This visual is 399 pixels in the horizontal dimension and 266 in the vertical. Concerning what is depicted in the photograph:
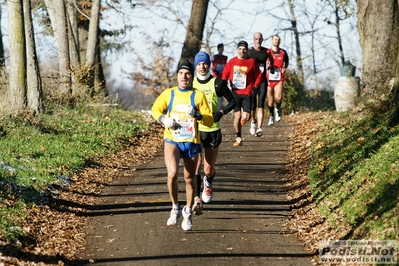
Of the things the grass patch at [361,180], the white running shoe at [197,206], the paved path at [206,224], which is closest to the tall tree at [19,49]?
the paved path at [206,224]

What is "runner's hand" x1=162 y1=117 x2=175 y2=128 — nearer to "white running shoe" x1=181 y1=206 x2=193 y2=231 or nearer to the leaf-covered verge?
"white running shoe" x1=181 y1=206 x2=193 y2=231

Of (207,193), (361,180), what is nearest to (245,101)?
(207,193)

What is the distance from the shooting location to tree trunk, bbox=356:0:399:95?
19844mm

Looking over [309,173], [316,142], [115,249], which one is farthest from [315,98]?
A: [115,249]

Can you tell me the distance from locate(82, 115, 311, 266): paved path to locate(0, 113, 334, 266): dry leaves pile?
0.21 meters

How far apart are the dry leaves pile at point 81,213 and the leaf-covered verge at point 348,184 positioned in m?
0.03

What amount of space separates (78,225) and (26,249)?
1.68 meters

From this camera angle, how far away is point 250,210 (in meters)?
11.6

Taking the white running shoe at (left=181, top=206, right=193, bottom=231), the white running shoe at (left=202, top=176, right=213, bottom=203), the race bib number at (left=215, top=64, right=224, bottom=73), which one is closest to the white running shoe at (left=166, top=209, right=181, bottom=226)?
the white running shoe at (left=181, top=206, right=193, bottom=231)

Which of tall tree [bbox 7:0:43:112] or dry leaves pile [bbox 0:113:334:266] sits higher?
tall tree [bbox 7:0:43:112]

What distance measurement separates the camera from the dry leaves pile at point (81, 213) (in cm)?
906

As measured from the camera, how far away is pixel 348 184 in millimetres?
11234

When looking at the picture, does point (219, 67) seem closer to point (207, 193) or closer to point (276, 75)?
point (276, 75)

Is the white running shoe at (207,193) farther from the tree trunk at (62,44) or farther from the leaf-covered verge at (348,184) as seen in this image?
the tree trunk at (62,44)
